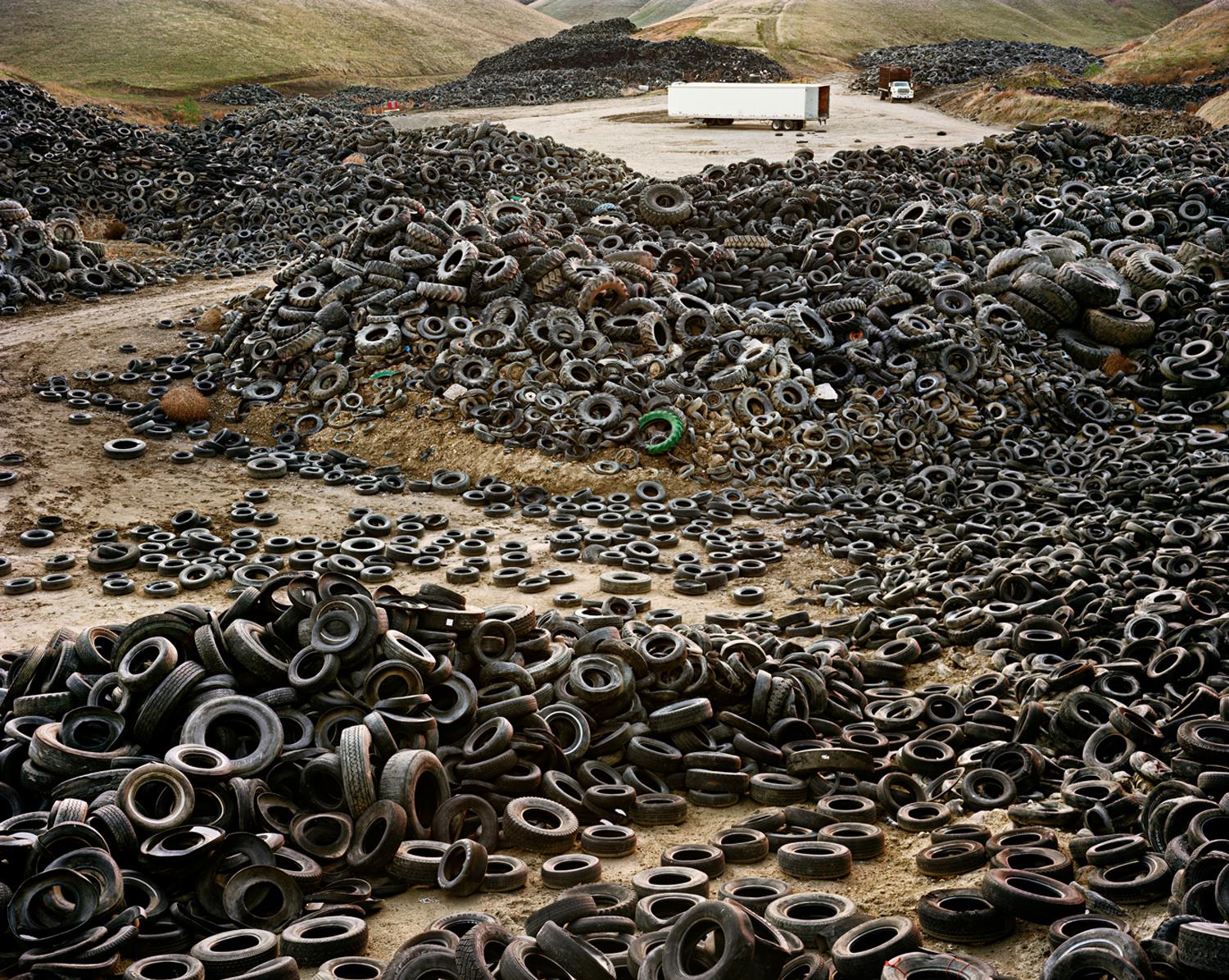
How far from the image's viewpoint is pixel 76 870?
5.04 metres

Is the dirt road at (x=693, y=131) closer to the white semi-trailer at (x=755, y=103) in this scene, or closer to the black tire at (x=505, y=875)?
the white semi-trailer at (x=755, y=103)

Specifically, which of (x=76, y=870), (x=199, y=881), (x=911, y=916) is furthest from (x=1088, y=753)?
(x=76, y=870)

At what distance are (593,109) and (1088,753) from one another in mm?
43677

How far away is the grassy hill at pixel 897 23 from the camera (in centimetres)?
6538

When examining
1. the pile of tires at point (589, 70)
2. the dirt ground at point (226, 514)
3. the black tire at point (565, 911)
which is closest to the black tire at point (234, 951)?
the dirt ground at point (226, 514)

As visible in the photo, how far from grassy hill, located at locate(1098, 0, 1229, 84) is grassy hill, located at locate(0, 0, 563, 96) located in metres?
40.0

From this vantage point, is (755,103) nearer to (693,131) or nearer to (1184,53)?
(693,131)

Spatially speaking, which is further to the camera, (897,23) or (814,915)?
(897,23)

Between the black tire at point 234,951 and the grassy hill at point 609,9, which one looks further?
the grassy hill at point 609,9

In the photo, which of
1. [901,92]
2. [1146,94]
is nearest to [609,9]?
[901,92]

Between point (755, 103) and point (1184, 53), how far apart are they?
20286mm

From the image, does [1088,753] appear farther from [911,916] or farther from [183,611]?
[183,611]

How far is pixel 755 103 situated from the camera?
39.2 metres

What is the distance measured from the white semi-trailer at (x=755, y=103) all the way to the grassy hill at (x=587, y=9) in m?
71.9
